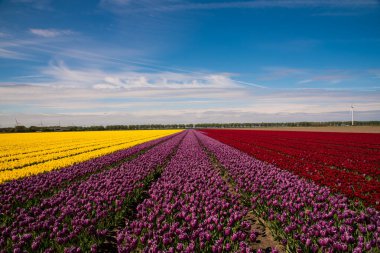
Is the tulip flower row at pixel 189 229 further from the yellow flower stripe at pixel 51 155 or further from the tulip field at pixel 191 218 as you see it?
the yellow flower stripe at pixel 51 155

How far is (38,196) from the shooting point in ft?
27.8

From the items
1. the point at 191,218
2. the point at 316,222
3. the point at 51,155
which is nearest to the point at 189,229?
the point at 191,218

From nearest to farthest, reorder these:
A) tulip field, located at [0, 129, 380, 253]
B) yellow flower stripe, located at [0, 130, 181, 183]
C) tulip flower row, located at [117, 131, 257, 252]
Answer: tulip flower row, located at [117, 131, 257, 252] → tulip field, located at [0, 129, 380, 253] → yellow flower stripe, located at [0, 130, 181, 183]

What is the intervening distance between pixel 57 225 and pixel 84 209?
130 cm

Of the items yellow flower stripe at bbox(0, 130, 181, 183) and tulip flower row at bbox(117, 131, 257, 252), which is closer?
tulip flower row at bbox(117, 131, 257, 252)

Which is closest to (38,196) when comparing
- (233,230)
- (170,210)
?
(170,210)

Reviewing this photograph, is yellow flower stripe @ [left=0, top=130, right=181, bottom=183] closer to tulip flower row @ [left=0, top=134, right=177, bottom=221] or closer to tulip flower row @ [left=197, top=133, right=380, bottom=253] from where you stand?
tulip flower row @ [left=0, top=134, right=177, bottom=221]

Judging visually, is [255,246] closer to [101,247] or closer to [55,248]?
[101,247]

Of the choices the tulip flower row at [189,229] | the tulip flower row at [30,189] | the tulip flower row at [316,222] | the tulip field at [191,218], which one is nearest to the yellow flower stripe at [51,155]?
the tulip flower row at [30,189]

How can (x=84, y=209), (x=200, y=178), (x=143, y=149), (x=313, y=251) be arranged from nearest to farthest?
(x=313, y=251) → (x=84, y=209) → (x=200, y=178) → (x=143, y=149)

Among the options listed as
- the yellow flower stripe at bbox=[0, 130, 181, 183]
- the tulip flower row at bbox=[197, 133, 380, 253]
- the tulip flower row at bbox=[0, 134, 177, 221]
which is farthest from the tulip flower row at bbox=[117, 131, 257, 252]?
the yellow flower stripe at bbox=[0, 130, 181, 183]

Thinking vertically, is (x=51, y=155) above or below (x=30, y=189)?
below

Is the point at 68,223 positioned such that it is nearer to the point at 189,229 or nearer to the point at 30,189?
the point at 189,229

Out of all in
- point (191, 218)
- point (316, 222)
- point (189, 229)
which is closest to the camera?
point (189, 229)
